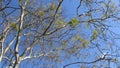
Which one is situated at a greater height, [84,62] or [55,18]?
[55,18]

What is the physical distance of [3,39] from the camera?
11.2m

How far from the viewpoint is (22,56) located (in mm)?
10188

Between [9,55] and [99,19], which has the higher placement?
[99,19]

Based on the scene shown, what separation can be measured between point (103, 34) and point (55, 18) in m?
1.69

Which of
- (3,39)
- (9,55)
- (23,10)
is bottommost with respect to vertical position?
(9,55)

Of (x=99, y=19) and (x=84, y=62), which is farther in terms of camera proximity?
(x=99, y=19)

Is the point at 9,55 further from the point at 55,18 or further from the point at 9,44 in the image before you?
the point at 55,18

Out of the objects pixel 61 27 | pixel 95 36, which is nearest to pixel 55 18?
pixel 61 27

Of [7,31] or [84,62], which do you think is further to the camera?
[7,31]

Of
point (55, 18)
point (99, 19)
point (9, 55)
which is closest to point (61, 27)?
point (55, 18)

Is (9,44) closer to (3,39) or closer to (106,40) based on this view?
(3,39)

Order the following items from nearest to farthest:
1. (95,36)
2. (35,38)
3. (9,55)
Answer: (95,36) → (35,38) → (9,55)

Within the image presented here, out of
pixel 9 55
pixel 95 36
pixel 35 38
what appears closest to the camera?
pixel 95 36

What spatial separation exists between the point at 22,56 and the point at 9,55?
1.70 metres
